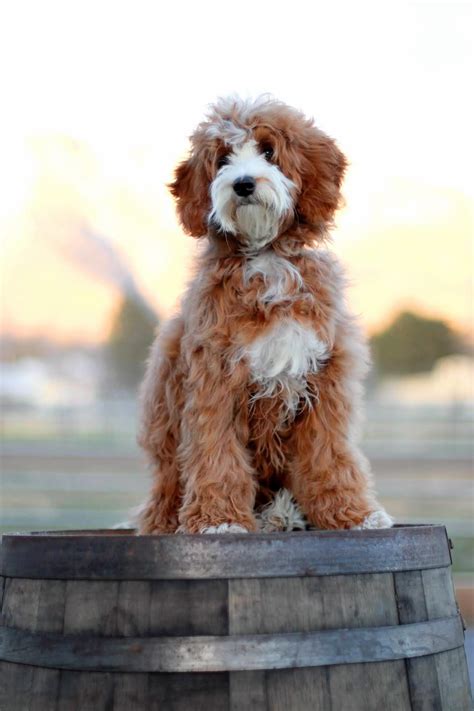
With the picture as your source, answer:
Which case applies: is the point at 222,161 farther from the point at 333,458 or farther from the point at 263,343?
the point at 333,458

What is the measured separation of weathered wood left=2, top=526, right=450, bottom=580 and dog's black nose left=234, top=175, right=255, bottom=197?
0.81m

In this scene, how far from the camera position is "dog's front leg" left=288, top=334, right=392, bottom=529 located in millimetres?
2445

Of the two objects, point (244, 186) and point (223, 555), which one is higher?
point (244, 186)

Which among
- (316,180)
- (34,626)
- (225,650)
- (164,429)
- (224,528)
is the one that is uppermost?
(316,180)

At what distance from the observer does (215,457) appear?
2379 millimetres

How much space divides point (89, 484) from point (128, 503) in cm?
100

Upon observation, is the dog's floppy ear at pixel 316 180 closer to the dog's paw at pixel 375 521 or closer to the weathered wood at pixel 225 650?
the dog's paw at pixel 375 521

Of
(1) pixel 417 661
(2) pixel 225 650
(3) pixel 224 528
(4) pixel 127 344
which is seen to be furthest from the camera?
(4) pixel 127 344

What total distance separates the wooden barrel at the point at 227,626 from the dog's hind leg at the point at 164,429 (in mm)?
490

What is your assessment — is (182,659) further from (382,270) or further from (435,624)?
(382,270)

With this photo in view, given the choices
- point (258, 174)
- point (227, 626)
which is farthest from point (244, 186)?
point (227, 626)

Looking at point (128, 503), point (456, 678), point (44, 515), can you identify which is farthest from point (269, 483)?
point (128, 503)

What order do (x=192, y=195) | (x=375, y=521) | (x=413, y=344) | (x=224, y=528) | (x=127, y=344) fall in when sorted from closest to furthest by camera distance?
(x=224, y=528) < (x=375, y=521) < (x=192, y=195) < (x=413, y=344) < (x=127, y=344)

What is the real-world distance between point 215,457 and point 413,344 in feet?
42.8
